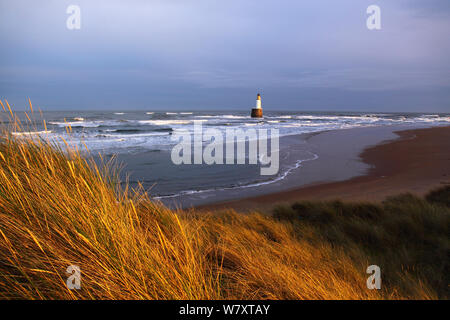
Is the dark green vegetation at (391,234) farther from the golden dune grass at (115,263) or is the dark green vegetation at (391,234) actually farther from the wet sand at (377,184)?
the wet sand at (377,184)

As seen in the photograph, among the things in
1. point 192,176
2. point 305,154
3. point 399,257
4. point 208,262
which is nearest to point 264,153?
point 305,154

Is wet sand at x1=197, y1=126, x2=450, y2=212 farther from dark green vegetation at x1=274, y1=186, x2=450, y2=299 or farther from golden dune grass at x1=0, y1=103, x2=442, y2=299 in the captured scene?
golden dune grass at x1=0, y1=103, x2=442, y2=299

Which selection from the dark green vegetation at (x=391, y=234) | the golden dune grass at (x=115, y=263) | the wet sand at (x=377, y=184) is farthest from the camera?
the wet sand at (x=377, y=184)

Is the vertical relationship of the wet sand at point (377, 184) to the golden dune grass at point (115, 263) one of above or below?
below

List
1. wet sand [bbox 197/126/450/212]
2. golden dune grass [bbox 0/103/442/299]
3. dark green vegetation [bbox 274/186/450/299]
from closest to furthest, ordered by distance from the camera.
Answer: golden dune grass [bbox 0/103/442/299]
dark green vegetation [bbox 274/186/450/299]
wet sand [bbox 197/126/450/212]

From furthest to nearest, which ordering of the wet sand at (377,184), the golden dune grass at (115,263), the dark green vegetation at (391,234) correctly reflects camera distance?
the wet sand at (377,184), the dark green vegetation at (391,234), the golden dune grass at (115,263)

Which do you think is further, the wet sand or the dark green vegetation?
the wet sand

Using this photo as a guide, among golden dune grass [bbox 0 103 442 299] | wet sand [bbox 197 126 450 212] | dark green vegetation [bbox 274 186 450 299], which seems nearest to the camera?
golden dune grass [bbox 0 103 442 299]

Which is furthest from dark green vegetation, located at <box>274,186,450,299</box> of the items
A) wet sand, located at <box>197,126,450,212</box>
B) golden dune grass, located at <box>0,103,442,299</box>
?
wet sand, located at <box>197,126,450,212</box>

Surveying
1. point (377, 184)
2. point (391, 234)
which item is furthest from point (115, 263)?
point (377, 184)

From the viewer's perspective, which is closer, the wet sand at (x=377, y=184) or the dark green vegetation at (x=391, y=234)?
the dark green vegetation at (x=391, y=234)

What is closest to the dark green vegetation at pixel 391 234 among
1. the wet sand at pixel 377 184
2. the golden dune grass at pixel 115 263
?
the golden dune grass at pixel 115 263

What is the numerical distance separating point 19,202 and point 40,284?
0.79 metres

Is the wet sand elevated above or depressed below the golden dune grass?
below
